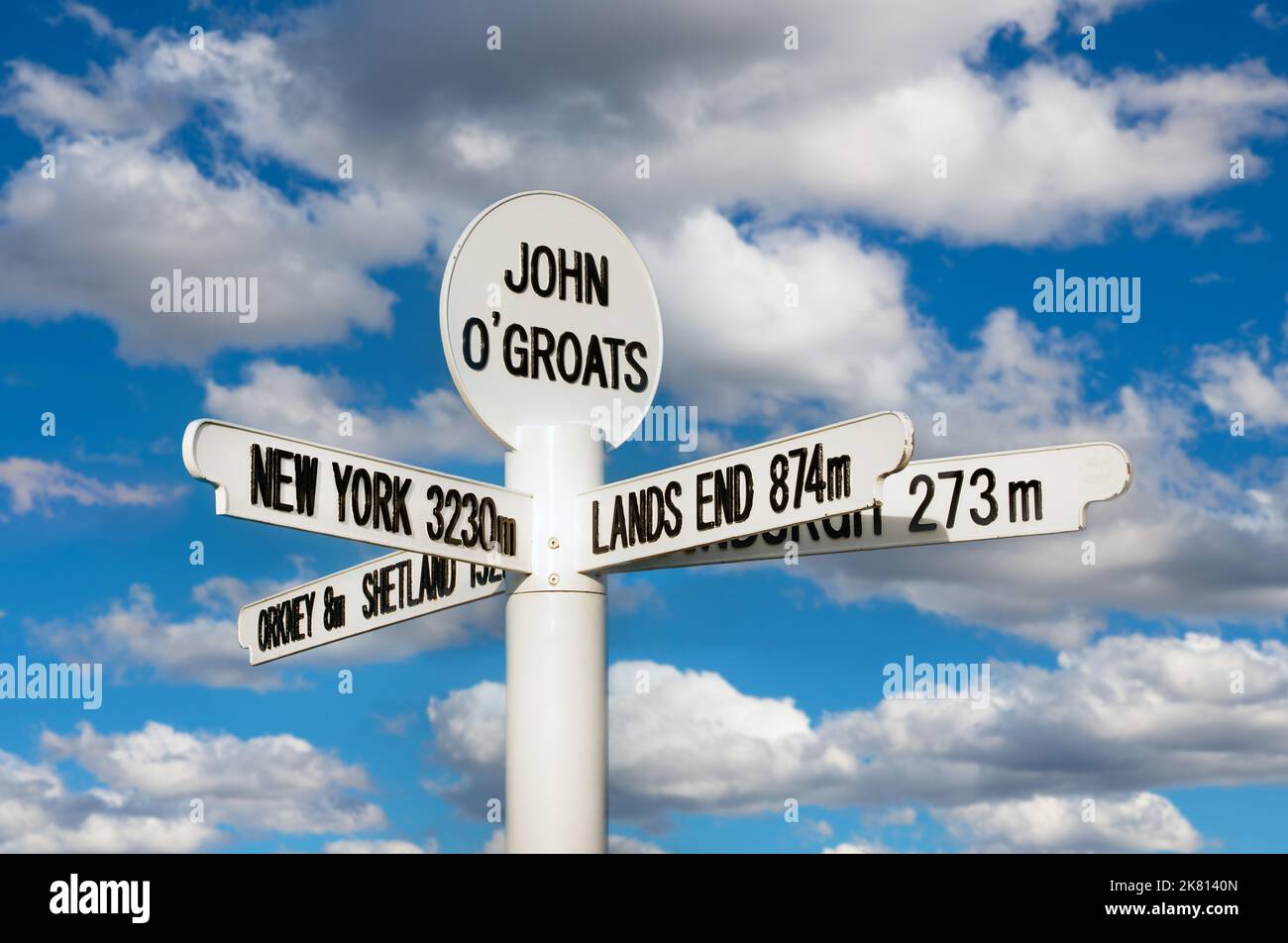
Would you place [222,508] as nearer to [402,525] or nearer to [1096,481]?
[402,525]

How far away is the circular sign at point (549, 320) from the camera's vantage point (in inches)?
288

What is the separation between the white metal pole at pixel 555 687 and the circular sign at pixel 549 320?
14.0 inches

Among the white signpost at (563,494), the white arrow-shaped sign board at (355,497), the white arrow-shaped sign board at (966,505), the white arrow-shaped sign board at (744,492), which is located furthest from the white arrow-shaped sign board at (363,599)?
the white arrow-shaped sign board at (966,505)

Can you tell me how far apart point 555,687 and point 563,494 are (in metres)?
0.90

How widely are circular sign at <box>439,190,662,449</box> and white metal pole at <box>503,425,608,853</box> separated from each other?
1.17 feet

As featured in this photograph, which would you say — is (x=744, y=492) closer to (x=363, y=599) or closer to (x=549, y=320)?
(x=549, y=320)

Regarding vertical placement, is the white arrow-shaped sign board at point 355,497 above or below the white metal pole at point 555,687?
above

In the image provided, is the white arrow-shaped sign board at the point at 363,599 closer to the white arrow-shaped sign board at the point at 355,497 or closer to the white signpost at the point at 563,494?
the white signpost at the point at 563,494

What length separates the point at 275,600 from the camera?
27.8ft

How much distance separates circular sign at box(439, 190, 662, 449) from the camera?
730 centimetres

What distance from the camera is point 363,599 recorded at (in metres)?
7.95

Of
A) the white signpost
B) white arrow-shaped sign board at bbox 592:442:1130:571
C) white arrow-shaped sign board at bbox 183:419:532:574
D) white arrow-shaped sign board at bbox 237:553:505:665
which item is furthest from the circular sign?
white arrow-shaped sign board at bbox 592:442:1130:571

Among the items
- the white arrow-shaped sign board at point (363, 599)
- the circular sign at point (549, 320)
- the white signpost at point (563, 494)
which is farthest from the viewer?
the white arrow-shaped sign board at point (363, 599)

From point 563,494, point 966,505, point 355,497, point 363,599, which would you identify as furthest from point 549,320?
point 966,505
